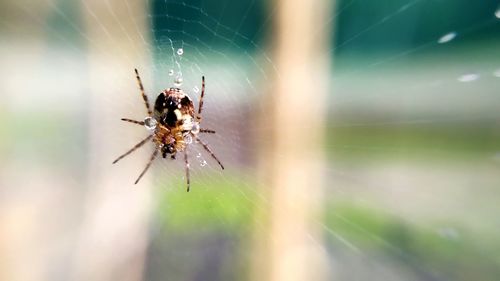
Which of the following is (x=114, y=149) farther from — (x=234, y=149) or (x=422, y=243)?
(x=422, y=243)

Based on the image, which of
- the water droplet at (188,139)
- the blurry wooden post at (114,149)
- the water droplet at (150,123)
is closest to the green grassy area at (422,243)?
the blurry wooden post at (114,149)

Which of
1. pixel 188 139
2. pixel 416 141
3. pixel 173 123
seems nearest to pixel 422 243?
pixel 416 141

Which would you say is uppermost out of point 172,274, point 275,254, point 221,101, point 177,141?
point 221,101

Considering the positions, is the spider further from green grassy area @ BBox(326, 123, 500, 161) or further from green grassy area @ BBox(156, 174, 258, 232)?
green grassy area @ BBox(326, 123, 500, 161)

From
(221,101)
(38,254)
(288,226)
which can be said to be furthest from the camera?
(38,254)

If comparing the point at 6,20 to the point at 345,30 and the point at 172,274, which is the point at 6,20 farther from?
the point at 345,30

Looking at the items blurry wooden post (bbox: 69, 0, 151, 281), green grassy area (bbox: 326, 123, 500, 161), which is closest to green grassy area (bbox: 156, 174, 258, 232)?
blurry wooden post (bbox: 69, 0, 151, 281)

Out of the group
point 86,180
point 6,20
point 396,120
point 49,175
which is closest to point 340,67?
point 396,120

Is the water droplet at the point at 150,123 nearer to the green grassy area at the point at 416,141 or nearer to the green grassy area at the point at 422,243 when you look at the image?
the green grassy area at the point at 422,243
